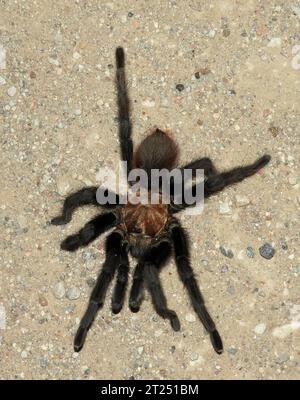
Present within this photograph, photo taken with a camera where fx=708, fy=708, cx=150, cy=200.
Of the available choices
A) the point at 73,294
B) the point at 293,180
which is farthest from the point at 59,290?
the point at 293,180

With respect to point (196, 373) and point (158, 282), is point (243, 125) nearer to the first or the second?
point (158, 282)

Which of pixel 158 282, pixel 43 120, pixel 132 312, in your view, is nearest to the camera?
pixel 158 282

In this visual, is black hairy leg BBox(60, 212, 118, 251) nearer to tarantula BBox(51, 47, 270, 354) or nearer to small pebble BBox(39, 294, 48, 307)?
tarantula BBox(51, 47, 270, 354)

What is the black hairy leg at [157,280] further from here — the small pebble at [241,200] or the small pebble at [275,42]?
the small pebble at [275,42]

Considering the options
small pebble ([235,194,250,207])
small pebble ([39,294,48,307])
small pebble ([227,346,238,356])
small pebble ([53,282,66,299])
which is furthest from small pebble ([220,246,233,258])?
small pebble ([39,294,48,307])

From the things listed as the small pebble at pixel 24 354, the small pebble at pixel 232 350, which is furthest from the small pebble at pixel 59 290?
the small pebble at pixel 232 350
